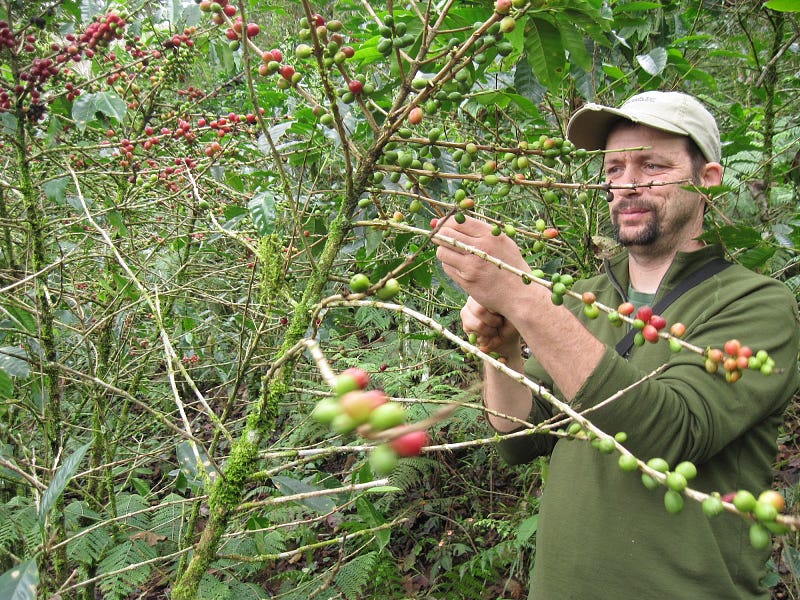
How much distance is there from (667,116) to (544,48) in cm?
68

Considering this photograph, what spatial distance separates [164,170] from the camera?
256 centimetres

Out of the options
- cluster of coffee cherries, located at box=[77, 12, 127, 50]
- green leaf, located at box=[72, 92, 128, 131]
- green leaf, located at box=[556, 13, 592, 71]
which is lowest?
green leaf, located at box=[72, 92, 128, 131]

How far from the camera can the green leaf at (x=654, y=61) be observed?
2.24m

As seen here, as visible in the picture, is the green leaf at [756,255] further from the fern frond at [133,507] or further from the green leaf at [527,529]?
the fern frond at [133,507]

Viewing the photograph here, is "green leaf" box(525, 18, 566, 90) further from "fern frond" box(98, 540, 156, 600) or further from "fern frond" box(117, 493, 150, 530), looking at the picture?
"fern frond" box(117, 493, 150, 530)

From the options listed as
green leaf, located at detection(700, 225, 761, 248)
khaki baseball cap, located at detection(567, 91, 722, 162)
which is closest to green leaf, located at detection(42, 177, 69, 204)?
khaki baseball cap, located at detection(567, 91, 722, 162)

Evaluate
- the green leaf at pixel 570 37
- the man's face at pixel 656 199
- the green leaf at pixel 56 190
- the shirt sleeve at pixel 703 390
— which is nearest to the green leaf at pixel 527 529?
the shirt sleeve at pixel 703 390

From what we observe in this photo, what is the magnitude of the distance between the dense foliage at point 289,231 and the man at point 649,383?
203 mm

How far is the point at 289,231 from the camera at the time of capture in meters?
2.29

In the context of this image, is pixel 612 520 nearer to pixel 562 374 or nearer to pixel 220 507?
pixel 562 374

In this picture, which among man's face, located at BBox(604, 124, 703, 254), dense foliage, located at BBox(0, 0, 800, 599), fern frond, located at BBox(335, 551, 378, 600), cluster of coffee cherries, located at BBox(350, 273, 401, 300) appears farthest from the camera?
fern frond, located at BBox(335, 551, 378, 600)

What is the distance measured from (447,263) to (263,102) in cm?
169

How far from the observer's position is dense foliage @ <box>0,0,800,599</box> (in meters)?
1.12

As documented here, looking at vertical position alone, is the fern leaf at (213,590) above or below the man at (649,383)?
below
